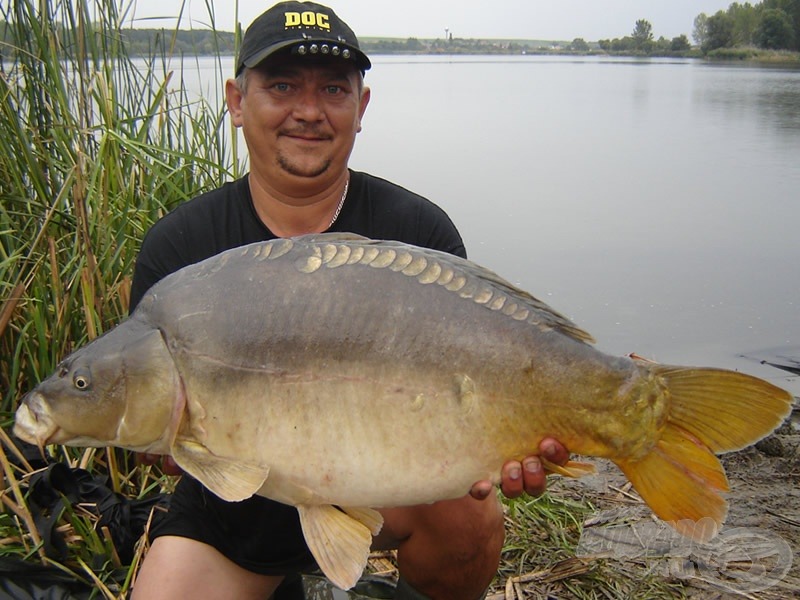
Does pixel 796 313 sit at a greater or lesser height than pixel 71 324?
lesser

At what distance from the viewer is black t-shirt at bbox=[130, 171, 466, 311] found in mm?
2057

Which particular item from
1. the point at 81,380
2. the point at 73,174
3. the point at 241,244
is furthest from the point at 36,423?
the point at 73,174

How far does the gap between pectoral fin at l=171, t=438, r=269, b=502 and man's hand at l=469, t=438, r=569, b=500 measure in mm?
409

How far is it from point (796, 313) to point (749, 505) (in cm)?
253

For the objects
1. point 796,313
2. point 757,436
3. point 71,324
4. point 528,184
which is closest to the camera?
point 757,436

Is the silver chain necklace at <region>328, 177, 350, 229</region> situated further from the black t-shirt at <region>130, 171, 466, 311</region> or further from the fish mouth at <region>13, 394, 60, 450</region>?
the fish mouth at <region>13, 394, 60, 450</region>

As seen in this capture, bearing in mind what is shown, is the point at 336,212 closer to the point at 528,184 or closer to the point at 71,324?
the point at 71,324

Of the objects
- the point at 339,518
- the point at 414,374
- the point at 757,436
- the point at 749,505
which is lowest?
the point at 749,505

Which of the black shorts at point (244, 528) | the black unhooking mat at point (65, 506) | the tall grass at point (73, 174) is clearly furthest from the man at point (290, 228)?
the tall grass at point (73, 174)

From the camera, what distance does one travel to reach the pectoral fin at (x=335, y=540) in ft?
4.99

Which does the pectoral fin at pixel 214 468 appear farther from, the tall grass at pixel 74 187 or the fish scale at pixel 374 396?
the tall grass at pixel 74 187

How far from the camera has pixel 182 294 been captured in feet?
5.03

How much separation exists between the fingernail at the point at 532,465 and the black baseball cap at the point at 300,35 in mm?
1094

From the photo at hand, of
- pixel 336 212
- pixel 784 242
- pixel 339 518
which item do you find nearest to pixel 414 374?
pixel 339 518
